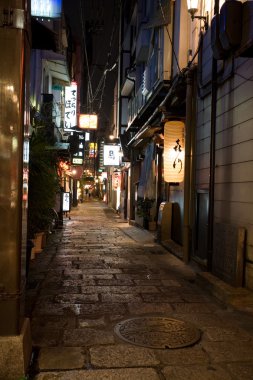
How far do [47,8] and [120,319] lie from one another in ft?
45.3

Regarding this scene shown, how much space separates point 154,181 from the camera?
66.5ft

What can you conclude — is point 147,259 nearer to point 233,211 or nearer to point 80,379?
point 233,211

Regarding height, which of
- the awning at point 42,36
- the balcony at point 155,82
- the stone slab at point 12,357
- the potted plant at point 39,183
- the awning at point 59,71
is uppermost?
the awning at point 59,71

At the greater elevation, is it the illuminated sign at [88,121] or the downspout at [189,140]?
the illuminated sign at [88,121]

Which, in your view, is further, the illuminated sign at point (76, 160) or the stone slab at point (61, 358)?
the illuminated sign at point (76, 160)

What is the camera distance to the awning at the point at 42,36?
779 centimetres

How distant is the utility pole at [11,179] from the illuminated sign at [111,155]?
32.7m

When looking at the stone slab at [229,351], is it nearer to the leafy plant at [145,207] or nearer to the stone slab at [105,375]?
the stone slab at [105,375]

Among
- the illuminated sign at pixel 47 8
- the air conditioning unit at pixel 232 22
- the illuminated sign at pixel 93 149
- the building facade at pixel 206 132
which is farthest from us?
the illuminated sign at pixel 93 149

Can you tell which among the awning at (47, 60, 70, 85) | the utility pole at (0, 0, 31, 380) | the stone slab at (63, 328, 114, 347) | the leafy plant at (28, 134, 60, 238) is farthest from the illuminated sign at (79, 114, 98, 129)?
the utility pole at (0, 0, 31, 380)

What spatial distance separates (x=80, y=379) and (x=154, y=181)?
Result: 16166 millimetres

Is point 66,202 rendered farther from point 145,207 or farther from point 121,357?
point 121,357

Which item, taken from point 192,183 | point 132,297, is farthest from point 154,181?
point 132,297

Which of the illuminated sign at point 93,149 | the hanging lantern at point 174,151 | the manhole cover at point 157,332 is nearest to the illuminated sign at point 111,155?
the hanging lantern at point 174,151
